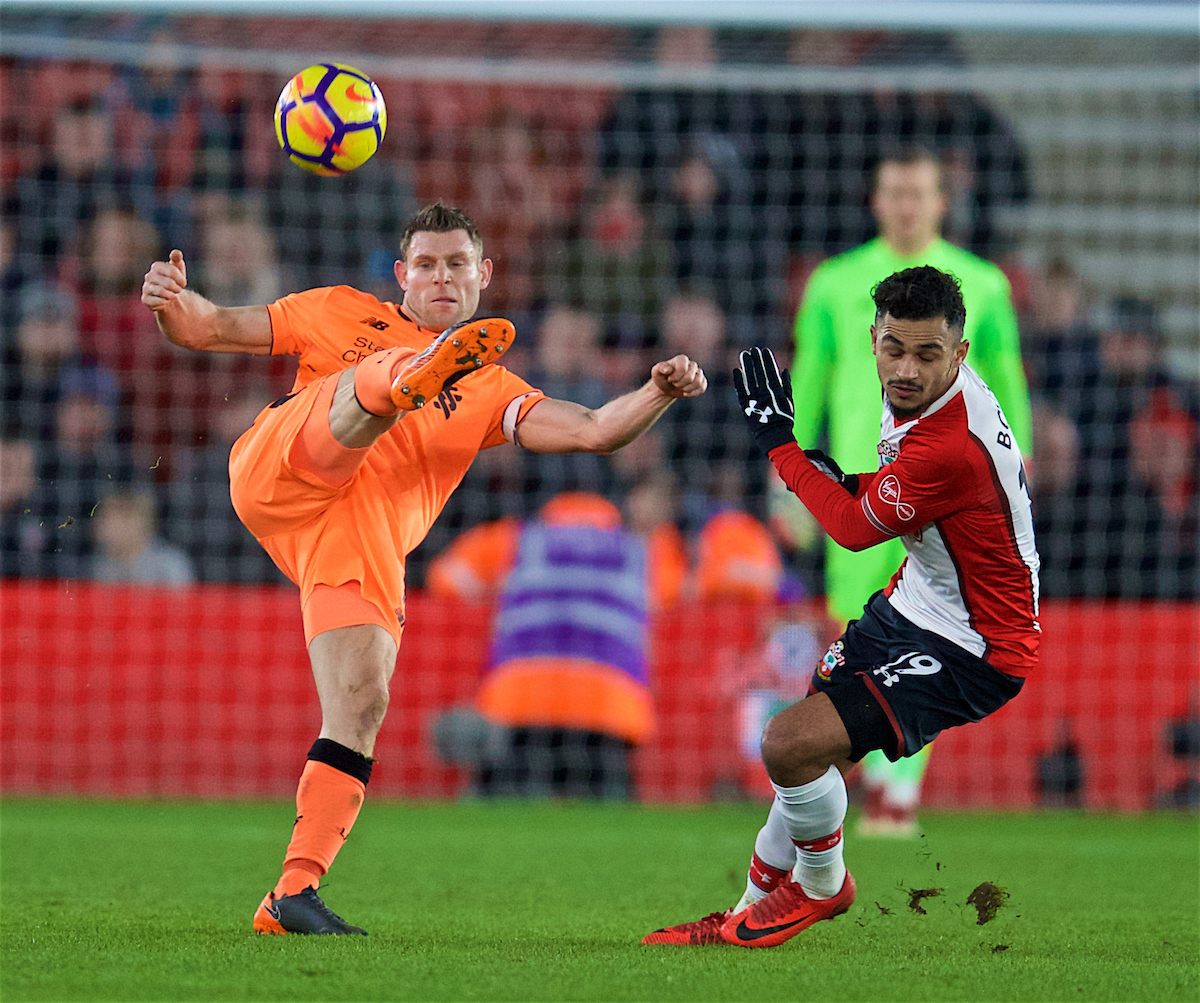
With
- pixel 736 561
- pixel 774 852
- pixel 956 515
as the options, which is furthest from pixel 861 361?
pixel 774 852

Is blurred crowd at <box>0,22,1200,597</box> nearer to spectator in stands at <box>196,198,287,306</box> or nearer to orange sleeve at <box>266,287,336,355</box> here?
spectator in stands at <box>196,198,287,306</box>

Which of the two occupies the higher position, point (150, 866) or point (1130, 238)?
point (1130, 238)

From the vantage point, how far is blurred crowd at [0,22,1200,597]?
9.80 meters

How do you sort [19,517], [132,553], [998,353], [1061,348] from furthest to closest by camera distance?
[1061,348] → [19,517] → [132,553] → [998,353]

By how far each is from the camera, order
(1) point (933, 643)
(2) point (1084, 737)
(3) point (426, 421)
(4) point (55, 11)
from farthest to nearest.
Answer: (4) point (55, 11) → (2) point (1084, 737) → (3) point (426, 421) → (1) point (933, 643)

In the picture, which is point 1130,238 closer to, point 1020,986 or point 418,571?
point 418,571

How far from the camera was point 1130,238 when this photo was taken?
1295 cm

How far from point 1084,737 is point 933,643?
5.01 metres

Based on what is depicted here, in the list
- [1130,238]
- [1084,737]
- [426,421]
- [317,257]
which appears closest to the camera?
[426,421]

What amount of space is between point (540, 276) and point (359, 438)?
23.8ft

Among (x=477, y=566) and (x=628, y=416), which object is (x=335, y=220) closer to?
(x=477, y=566)

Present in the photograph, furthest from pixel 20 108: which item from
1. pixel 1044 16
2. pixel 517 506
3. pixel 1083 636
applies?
pixel 1083 636

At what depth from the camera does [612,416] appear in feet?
13.9

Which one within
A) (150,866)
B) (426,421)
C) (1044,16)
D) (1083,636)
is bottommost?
(150,866)
